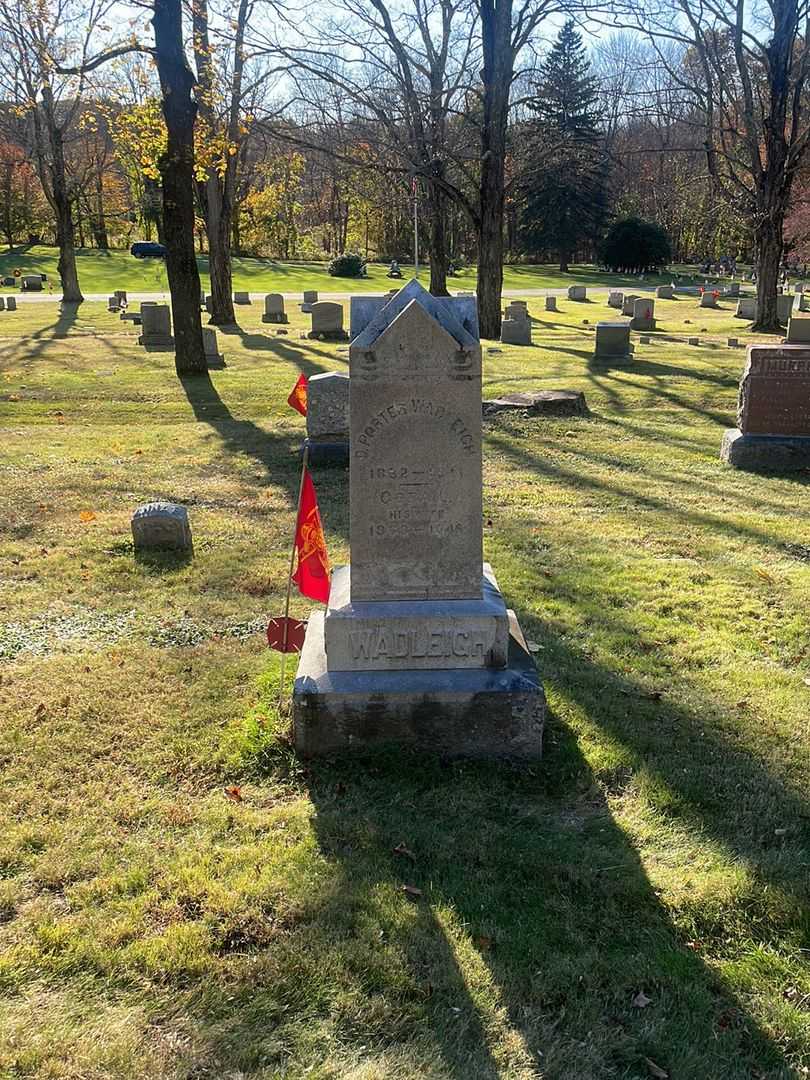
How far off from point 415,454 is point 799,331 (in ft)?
70.9

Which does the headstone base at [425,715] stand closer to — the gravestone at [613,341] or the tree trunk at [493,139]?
the gravestone at [613,341]

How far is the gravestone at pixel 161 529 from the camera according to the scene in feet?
23.6

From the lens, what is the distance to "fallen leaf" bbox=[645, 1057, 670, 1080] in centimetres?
261

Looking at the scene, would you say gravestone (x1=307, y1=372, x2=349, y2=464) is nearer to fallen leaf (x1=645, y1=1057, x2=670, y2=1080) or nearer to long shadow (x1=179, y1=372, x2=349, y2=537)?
long shadow (x1=179, y1=372, x2=349, y2=537)

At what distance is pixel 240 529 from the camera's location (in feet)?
26.3

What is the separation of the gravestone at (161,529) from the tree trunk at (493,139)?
53.6 feet

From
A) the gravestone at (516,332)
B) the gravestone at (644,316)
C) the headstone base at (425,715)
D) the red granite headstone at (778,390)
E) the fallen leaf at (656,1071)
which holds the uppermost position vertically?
the gravestone at (644,316)

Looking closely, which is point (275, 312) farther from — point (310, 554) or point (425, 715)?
point (425, 715)

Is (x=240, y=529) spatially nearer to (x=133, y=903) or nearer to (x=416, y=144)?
(x=133, y=903)

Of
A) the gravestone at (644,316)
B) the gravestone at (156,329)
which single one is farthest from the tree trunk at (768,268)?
the gravestone at (156,329)

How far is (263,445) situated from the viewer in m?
11.6

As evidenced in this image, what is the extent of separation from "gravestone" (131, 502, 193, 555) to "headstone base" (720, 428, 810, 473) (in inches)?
276

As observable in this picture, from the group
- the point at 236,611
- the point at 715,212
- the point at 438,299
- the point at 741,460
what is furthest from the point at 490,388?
the point at 715,212

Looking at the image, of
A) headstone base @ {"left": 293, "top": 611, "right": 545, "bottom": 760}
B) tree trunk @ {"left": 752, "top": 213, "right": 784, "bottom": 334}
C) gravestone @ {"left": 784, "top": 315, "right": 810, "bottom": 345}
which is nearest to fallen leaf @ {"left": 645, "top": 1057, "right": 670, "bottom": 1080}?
headstone base @ {"left": 293, "top": 611, "right": 545, "bottom": 760}
